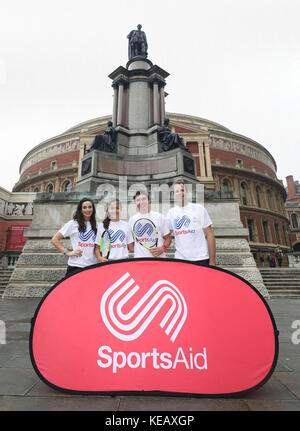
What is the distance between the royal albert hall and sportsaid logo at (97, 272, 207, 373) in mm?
A: 32815

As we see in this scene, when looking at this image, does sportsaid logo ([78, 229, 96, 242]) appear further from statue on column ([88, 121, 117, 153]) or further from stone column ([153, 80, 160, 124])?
stone column ([153, 80, 160, 124])

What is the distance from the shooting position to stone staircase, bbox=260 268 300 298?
8344 millimetres

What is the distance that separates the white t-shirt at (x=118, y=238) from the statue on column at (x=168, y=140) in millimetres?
7937

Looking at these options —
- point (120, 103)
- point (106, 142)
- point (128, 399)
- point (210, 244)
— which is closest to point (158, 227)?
point (210, 244)

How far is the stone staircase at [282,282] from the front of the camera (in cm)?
834

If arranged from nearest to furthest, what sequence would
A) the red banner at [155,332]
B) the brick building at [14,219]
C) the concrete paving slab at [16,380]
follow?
the red banner at [155,332], the concrete paving slab at [16,380], the brick building at [14,219]

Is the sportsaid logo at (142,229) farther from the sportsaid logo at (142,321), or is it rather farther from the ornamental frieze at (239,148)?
Result: the ornamental frieze at (239,148)

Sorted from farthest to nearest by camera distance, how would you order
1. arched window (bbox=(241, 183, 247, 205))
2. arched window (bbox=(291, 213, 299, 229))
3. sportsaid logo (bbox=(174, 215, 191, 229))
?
arched window (bbox=(291, 213, 299, 229)), arched window (bbox=(241, 183, 247, 205)), sportsaid logo (bbox=(174, 215, 191, 229))

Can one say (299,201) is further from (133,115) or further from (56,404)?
(56,404)

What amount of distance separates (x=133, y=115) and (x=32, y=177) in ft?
119

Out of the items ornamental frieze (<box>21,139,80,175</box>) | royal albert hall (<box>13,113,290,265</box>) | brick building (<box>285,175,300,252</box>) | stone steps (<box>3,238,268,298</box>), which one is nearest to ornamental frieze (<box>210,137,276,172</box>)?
royal albert hall (<box>13,113,290,265</box>)

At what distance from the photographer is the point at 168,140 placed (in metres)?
11.2

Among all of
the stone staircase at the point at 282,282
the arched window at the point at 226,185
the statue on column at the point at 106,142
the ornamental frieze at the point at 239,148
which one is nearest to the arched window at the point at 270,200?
the ornamental frieze at the point at 239,148

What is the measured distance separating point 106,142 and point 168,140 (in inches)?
108
